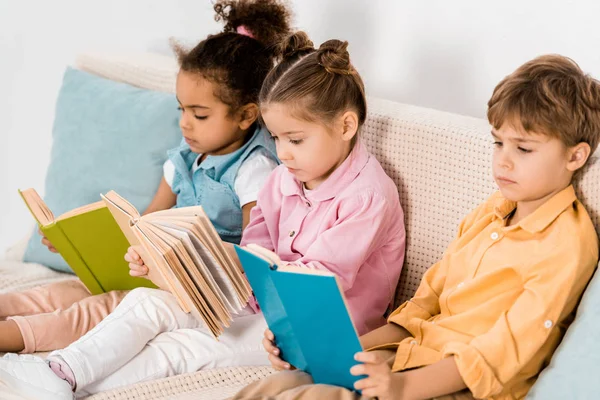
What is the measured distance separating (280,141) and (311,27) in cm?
72

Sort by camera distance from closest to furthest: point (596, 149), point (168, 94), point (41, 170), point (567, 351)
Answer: point (567, 351) → point (596, 149) → point (168, 94) → point (41, 170)

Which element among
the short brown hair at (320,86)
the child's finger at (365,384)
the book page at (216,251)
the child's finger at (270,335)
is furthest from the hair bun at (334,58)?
the child's finger at (365,384)

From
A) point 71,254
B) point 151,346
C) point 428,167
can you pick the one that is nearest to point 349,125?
point 428,167

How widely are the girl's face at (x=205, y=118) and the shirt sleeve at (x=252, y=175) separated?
0.07m

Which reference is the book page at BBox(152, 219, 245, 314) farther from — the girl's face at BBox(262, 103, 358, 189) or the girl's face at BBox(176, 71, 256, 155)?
the girl's face at BBox(176, 71, 256, 155)

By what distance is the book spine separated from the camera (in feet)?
6.19

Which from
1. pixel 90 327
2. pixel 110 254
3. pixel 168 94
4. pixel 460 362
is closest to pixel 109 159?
pixel 168 94

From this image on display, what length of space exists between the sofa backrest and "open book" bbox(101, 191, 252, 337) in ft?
1.21

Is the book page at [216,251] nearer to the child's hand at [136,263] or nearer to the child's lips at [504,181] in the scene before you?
the child's hand at [136,263]

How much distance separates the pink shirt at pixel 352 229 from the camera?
5.38 feet

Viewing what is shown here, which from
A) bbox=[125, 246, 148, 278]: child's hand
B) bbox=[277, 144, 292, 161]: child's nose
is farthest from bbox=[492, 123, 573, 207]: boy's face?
bbox=[125, 246, 148, 278]: child's hand

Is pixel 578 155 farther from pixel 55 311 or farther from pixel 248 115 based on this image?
pixel 55 311

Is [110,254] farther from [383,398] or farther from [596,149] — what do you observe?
[596,149]

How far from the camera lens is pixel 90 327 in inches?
73.1
